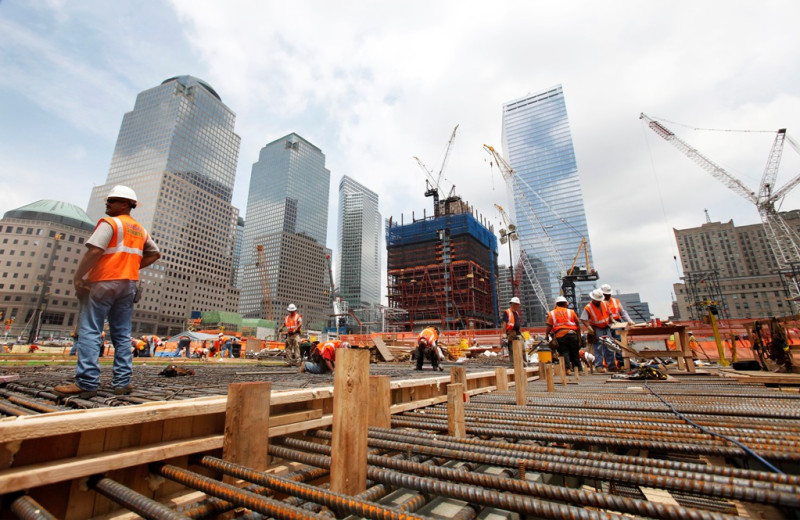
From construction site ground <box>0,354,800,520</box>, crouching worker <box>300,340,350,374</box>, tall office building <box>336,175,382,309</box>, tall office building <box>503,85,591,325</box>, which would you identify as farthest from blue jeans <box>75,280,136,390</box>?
tall office building <box>336,175,382,309</box>

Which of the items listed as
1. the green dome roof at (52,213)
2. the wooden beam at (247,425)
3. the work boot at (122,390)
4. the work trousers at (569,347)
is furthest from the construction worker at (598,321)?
the green dome roof at (52,213)

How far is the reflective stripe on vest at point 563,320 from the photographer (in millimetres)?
7746

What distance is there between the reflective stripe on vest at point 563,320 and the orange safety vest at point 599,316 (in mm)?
790

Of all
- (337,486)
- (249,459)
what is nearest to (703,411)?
(337,486)

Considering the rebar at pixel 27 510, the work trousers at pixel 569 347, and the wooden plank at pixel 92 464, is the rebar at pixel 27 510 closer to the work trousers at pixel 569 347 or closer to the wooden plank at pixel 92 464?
the wooden plank at pixel 92 464

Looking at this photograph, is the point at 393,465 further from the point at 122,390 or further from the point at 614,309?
the point at 614,309

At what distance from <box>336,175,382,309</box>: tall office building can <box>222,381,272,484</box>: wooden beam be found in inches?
6140

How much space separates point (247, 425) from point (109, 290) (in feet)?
7.49

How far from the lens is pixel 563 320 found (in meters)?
7.80

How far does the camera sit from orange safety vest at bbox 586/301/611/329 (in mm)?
8258

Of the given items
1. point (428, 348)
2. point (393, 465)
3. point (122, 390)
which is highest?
point (428, 348)

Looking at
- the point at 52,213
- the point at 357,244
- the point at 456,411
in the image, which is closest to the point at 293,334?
the point at 456,411

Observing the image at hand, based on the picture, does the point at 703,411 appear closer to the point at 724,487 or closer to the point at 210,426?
the point at 724,487

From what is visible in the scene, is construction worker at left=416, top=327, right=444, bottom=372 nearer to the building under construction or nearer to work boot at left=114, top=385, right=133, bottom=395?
work boot at left=114, top=385, right=133, bottom=395
